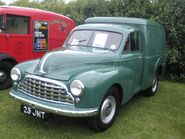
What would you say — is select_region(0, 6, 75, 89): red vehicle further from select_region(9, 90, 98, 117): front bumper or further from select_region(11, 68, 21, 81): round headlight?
select_region(9, 90, 98, 117): front bumper

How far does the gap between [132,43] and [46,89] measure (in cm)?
235

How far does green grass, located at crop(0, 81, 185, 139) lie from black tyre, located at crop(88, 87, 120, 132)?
0.45 ft

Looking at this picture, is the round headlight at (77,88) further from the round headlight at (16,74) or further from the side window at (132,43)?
the side window at (132,43)

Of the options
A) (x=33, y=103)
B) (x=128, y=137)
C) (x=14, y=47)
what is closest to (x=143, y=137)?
(x=128, y=137)

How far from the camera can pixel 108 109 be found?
16.0ft

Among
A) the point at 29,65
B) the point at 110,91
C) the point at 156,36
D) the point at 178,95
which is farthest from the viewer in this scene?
the point at 178,95

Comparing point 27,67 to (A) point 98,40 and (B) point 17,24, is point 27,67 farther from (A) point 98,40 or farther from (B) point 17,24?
(B) point 17,24

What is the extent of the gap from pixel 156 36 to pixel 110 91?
3031 millimetres

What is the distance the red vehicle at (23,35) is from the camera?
7.02 m

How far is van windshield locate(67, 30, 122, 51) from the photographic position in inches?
214

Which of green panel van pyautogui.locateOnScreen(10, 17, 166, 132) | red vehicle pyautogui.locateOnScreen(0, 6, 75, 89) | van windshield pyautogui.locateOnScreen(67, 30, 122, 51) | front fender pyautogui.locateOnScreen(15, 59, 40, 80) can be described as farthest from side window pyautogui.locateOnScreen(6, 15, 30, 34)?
front fender pyautogui.locateOnScreen(15, 59, 40, 80)

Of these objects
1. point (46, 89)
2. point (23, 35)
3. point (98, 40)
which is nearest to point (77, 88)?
point (46, 89)

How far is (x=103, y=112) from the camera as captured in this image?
15.5 ft

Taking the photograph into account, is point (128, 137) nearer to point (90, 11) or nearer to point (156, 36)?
point (156, 36)
